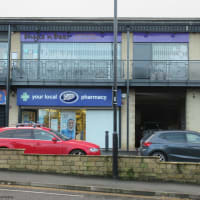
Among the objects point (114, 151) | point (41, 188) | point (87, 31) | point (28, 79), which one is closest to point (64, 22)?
point (87, 31)

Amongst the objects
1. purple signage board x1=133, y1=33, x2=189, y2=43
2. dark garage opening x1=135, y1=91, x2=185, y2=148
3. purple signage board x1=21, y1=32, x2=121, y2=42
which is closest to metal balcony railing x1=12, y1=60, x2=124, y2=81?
purple signage board x1=21, y1=32, x2=121, y2=42

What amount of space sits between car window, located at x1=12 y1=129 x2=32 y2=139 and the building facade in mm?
5410

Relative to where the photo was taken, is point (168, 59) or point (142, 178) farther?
point (168, 59)

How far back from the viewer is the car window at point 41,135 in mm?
11703

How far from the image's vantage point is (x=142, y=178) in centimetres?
924

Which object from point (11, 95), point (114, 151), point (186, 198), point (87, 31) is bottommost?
point (186, 198)

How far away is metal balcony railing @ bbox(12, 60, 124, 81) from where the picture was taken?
17.2 m

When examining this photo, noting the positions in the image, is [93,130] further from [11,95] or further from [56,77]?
[11,95]

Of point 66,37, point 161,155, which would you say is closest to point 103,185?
point 161,155

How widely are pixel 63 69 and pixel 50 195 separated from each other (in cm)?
1102

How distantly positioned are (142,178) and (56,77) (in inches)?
381

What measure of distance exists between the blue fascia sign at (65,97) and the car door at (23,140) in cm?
544

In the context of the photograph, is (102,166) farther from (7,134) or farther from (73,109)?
(73,109)

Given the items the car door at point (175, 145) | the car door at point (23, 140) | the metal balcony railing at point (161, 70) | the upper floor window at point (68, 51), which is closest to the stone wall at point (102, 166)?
the car door at point (23, 140)
